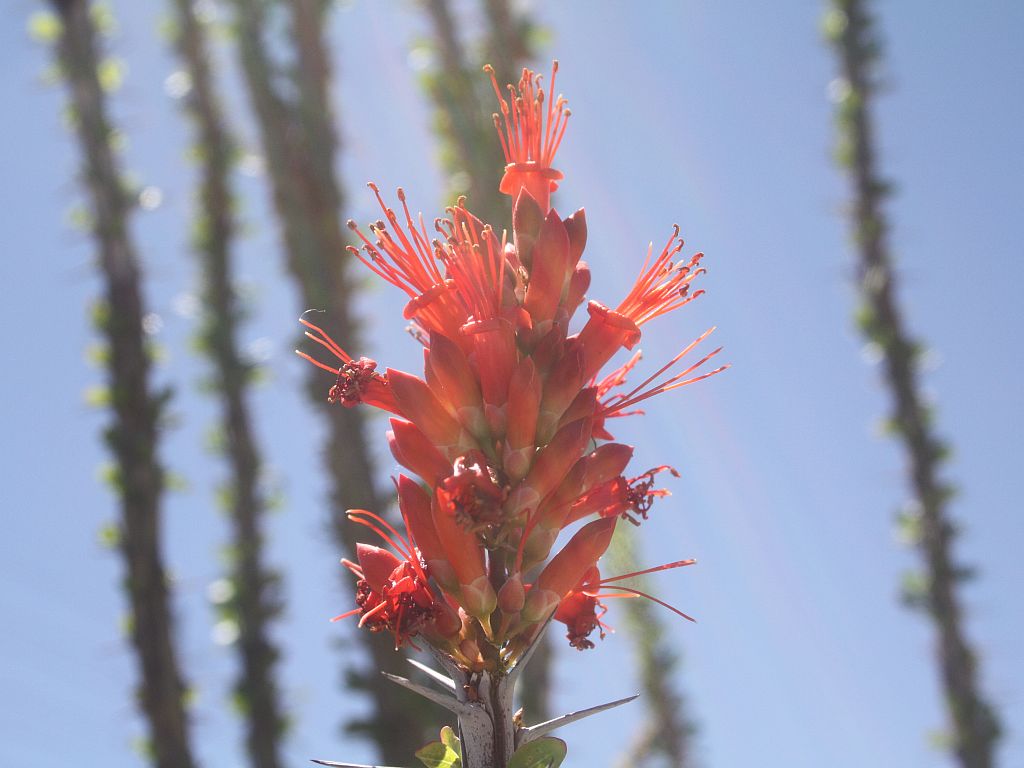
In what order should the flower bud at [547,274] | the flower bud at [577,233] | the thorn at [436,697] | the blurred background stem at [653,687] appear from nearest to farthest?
the thorn at [436,697] → the flower bud at [547,274] → the flower bud at [577,233] → the blurred background stem at [653,687]

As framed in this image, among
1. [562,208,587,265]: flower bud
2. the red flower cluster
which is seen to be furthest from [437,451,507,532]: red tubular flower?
[562,208,587,265]: flower bud

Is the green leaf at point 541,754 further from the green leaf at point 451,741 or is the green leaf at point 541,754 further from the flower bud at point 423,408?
the flower bud at point 423,408

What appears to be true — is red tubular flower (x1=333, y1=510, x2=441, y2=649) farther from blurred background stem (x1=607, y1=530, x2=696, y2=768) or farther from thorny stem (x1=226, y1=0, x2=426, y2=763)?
blurred background stem (x1=607, y1=530, x2=696, y2=768)

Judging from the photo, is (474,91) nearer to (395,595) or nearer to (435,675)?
(395,595)

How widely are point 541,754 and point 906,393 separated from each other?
9.35m

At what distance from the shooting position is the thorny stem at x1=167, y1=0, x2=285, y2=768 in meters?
9.04

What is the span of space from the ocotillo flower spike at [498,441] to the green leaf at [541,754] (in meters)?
0.04

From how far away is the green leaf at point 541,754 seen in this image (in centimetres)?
163

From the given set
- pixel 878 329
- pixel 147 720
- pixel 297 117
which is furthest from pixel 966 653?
pixel 297 117

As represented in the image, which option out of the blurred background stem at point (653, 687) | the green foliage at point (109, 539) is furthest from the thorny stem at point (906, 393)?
the green foliage at point (109, 539)

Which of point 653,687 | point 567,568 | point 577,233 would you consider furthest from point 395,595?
point 653,687

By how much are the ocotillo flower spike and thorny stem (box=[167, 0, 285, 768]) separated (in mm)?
7783

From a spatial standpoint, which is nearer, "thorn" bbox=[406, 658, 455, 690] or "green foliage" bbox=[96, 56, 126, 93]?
"thorn" bbox=[406, 658, 455, 690]

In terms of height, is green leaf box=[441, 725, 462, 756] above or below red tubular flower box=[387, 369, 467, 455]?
below
